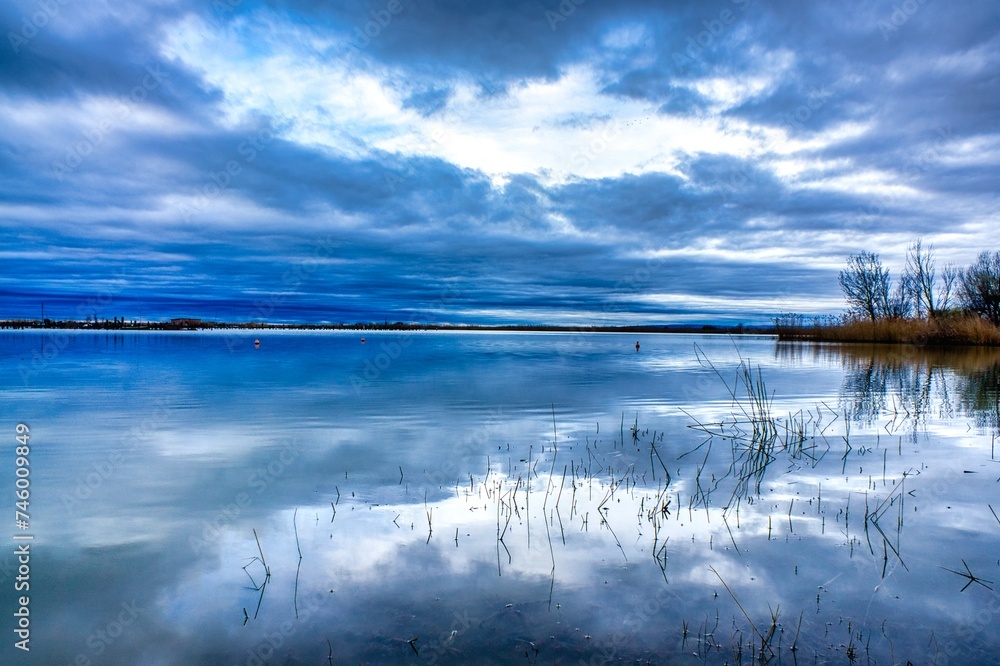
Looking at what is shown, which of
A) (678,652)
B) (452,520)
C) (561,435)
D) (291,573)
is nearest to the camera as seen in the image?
(678,652)

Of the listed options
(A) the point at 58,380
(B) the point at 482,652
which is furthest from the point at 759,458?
→ (A) the point at 58,380

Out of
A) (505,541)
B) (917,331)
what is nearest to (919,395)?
(505,541)

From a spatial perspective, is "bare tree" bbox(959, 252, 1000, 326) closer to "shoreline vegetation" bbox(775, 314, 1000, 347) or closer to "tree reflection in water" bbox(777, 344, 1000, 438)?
"shoreline vegetation" bbox(775, 314, 1000, 347)

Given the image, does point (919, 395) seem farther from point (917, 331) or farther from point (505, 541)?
point (917, 331)

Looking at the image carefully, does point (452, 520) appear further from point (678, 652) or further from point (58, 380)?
point (58, 380)

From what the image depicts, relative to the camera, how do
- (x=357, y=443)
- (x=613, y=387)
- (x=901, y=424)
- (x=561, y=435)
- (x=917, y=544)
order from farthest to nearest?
(x=613, y=387), (x=901, y=424), (x=561, y=435), (x=357, y=443), (x=917, y=544)

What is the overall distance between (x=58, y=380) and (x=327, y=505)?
20.3m

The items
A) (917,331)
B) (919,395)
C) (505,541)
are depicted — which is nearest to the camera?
(505,541)

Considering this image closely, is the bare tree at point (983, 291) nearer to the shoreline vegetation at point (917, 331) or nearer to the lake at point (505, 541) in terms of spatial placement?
the shoreline vegetation at point (917, 331)

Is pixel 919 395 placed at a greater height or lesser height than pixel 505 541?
lesser

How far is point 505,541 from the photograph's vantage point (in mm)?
5727

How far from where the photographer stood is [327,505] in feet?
23.0

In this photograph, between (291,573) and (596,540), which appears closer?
(291,573)

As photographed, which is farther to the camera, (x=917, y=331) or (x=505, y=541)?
(x=917, y=331)
